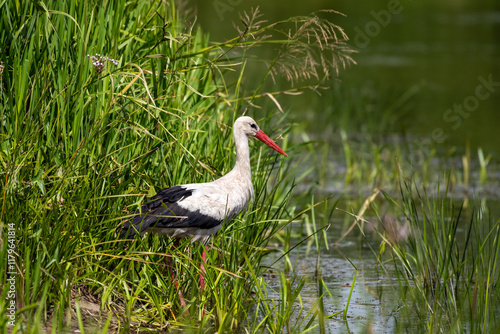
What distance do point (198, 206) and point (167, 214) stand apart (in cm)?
19

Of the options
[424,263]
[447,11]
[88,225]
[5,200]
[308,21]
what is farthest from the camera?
[447,11]

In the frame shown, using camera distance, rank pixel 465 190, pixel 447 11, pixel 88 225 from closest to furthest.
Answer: pixel 88 225, pixel 465 190, pixel 447 11

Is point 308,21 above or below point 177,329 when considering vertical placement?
above

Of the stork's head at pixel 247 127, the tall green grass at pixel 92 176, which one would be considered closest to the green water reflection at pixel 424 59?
the stork's head at pixel 247 127

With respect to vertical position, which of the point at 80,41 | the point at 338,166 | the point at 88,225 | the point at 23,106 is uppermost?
the point at 80,41

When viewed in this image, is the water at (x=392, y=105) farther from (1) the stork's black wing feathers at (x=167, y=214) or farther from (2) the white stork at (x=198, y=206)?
(1) the stork's black wing feathers at (x=167, y=214)

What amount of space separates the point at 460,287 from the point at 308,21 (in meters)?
2.31

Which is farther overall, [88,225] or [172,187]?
[172,187]

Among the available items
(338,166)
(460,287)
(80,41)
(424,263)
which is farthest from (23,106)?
(338,166)

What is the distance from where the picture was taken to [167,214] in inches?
183

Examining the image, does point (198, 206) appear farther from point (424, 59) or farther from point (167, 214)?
point (424, 59)

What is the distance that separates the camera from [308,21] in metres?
4.55

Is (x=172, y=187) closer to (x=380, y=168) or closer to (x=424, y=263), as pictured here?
(x=424, y=263)

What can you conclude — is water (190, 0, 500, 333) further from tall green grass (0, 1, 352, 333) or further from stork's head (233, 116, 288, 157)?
tall green grass (0, 1, 352, 333)
